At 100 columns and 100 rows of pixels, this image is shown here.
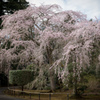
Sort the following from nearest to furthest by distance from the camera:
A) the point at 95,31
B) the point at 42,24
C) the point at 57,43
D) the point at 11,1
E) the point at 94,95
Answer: the point at 95,31, the point at 94,95, the point at 57,43, the point at 42,24, the point at 11,1

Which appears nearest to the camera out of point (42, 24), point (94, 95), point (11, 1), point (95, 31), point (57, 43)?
point (95, 31)

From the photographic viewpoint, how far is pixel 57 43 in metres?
11.7

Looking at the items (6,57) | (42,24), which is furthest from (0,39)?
(42,24)

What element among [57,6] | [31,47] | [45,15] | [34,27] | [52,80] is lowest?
[52,80]

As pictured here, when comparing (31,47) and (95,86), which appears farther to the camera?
(31,47)

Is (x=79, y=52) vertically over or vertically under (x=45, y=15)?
under

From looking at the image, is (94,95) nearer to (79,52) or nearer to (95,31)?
(79,52)

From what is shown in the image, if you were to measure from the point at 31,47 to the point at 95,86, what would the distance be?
6042 millimetres

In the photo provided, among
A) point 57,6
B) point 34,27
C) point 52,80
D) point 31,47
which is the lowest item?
point 52,80

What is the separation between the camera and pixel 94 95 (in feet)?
32.7

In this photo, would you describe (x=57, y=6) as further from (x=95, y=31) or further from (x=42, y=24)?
(x=95, y=31)

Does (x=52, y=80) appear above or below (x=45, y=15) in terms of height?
Result: below

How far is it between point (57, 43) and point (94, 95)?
4.97m

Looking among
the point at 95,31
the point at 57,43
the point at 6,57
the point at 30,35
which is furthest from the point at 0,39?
the point at 95,31
